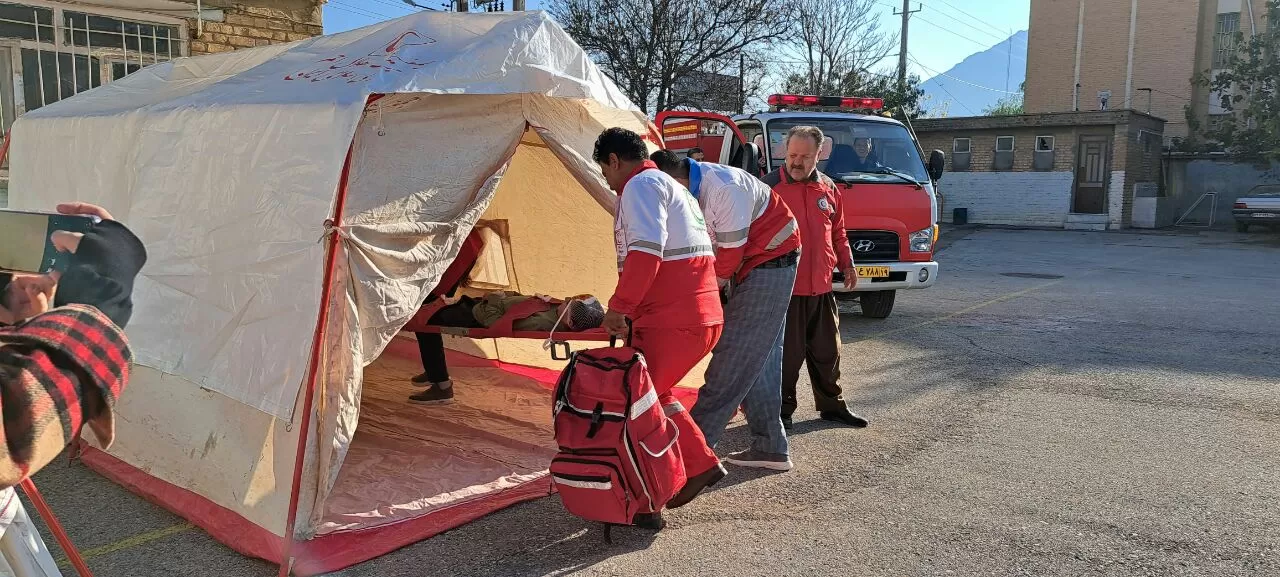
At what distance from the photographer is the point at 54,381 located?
1.32 metres

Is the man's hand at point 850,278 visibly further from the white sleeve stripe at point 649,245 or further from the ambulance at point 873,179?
the ambulance at point 873,179

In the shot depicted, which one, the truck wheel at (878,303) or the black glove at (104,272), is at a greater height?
the black glove at (104,272)

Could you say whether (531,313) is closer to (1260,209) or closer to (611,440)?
(611,440)

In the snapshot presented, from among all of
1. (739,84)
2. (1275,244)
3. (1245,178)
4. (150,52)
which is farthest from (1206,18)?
(150,52)

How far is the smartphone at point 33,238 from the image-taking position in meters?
1.66

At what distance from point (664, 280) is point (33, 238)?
94.6 inches

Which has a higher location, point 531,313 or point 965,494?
point 531,313

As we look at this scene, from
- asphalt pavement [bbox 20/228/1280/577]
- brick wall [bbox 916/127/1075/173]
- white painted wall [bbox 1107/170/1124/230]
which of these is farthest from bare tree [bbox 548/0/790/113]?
asphalt pavement [bbox 20/228/1280/577]

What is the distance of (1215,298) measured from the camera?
11.4 meters

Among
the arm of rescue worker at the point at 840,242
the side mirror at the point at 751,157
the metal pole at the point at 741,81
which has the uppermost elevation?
the metal pole at the point at 741,81

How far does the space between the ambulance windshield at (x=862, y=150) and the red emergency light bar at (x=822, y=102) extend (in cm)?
67

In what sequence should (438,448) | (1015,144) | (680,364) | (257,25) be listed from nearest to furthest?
(680,364) < (438,448) < (257,25) < (1015,144)

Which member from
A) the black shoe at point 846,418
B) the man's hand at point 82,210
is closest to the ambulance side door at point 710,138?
the black shoe at point 846,418

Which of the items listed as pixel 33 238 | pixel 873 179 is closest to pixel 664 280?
pixel 33 238
